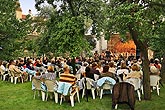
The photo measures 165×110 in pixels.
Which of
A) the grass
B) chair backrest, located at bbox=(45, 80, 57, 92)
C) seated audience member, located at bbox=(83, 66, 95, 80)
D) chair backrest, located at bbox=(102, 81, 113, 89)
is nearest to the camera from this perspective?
the grass

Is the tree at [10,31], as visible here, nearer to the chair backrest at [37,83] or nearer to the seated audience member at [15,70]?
the chair backrest at [37,83]

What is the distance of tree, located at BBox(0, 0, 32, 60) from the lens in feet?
36.1

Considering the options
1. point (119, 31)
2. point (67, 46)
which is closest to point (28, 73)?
point (67, 46)

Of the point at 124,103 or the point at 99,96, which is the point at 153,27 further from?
the point at 99,96

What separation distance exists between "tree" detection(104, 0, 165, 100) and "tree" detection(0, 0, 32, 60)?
3.51 meters

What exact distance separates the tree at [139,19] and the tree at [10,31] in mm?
3508

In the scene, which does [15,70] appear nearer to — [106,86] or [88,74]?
[88,74]

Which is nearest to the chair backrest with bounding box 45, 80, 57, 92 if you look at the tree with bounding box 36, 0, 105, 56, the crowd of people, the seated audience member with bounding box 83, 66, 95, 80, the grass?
the crowd of people

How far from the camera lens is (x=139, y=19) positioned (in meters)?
9.69

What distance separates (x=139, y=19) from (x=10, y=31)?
470cm

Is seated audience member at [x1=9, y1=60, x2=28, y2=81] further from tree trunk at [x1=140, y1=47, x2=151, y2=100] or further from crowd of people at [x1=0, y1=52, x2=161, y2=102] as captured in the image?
tree trunk at [x1=140, y1=47, x2=151, y2=100]

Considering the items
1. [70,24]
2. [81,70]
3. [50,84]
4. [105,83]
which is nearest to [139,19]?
[105,83]

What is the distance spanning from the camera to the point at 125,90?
437 inches

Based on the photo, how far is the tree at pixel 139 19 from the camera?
1007cm
